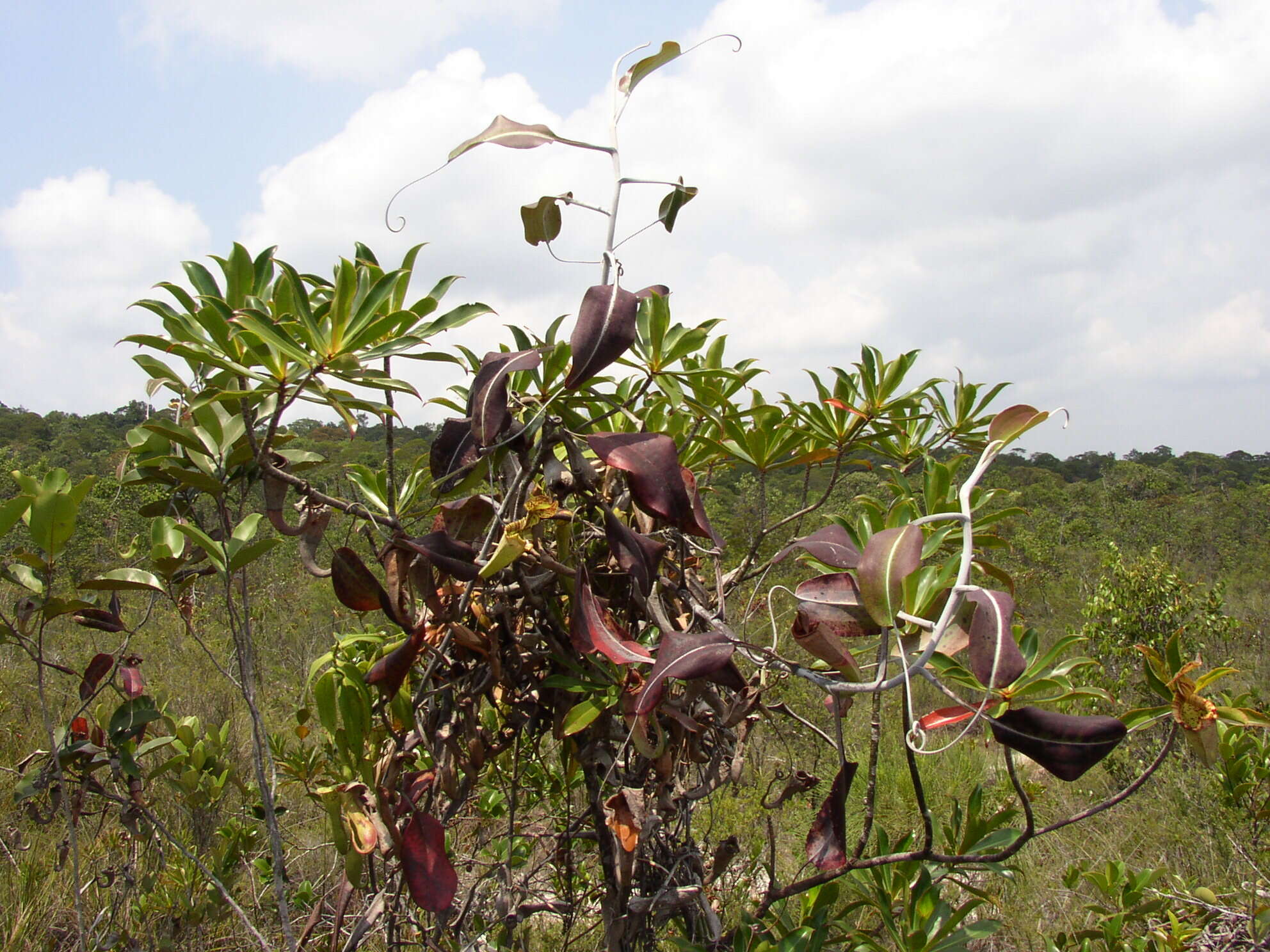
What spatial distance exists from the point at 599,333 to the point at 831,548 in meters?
0.36

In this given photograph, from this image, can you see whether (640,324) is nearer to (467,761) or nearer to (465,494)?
(465,494)

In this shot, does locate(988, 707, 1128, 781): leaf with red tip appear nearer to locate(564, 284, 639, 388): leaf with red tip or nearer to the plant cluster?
the plant cluster

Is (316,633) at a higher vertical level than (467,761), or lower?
lower

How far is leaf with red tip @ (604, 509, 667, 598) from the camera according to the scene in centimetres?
75

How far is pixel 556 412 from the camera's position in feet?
2.84

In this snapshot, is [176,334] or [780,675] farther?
[780,675]

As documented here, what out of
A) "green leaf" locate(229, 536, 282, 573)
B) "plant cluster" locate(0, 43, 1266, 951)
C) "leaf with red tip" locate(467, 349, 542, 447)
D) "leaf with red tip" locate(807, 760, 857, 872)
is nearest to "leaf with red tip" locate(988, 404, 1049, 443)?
"plant cluster" locate(0, 43, 1266, 951)

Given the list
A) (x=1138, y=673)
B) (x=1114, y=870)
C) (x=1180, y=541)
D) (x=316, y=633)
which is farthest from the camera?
(x=1180, y=541)

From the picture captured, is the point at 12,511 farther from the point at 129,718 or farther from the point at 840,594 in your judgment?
the point at 840,594

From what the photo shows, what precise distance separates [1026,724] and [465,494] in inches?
25.9

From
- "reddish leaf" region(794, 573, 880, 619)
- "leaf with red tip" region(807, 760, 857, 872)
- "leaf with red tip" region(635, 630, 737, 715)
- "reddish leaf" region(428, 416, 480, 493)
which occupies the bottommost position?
"leaf with red tip" region(807, 760, 857, 872)

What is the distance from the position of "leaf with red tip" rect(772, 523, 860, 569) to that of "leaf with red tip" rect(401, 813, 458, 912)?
0.50 meters

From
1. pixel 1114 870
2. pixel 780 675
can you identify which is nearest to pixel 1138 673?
pixel 1114 870

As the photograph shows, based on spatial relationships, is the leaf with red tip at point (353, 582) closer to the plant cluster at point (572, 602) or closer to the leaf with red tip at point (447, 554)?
the plant cluster at point (572, 602)
